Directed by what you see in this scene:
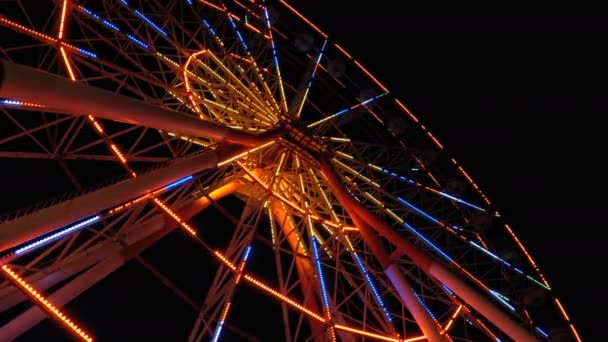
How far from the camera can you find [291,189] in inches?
492

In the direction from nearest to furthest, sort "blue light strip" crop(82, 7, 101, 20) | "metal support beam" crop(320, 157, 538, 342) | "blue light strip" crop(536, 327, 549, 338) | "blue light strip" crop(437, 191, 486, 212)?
"metal support beam" crop(320, 157, 538, 342), "blue light strip" crop(82, 7, 101, 20), "blue light strip" crop(536, 327, 549, 338), "blue light strip" crop(437, 191, 486, 212)

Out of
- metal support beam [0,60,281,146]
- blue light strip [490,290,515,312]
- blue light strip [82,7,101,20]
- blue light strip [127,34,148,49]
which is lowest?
blue light strip [490,290,515,312]

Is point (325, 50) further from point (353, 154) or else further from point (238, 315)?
point (238, 315)

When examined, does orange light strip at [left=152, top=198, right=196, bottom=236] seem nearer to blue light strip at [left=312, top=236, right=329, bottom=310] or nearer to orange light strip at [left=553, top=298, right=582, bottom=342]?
blue light strip at [left=312, top=236, right=329, bottom=310]

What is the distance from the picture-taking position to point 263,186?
11133 mm

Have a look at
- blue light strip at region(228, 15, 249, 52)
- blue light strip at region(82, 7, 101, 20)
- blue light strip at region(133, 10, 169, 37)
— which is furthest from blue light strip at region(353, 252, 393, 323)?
blue light strip at region(82, 7, 101, 20)

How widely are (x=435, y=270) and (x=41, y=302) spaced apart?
5564mm

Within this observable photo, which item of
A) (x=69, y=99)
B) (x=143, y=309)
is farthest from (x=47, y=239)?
(x=143, y=309)

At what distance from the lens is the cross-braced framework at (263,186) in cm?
861

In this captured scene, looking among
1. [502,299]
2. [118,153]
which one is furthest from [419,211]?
[118,153]

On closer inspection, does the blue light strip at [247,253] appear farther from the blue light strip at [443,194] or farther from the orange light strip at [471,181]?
the orange light strip at [471,181]

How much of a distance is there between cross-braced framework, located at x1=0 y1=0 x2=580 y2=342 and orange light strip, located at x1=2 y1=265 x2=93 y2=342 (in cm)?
6

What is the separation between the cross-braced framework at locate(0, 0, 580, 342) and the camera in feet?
28.2

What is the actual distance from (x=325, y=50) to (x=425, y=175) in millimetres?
3781
